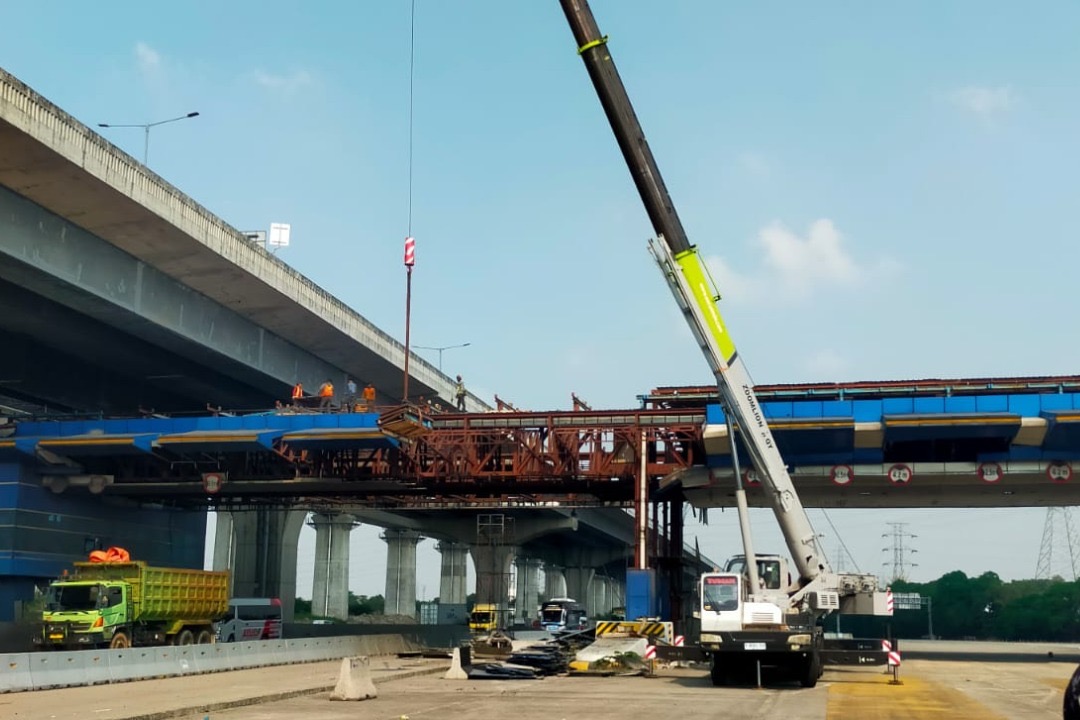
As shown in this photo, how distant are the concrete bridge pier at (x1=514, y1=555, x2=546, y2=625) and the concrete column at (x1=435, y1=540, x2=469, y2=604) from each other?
2093cm

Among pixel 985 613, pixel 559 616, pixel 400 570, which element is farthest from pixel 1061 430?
pixel 985 613

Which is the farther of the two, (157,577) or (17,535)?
(17,535)

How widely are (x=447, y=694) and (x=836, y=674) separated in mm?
15086

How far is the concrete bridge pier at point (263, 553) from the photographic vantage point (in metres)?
78.7

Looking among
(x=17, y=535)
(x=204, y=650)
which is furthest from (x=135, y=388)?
(x=204, y=650)

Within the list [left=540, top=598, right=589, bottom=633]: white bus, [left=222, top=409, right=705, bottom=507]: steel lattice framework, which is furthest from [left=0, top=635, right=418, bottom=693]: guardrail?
[left=540, top=598, right=589, bottom=633]: white bus

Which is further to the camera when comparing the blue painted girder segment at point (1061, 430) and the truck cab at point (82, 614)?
the blue painted girder segment at point (1061, 430)

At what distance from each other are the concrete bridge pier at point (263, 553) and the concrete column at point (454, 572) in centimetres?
5020

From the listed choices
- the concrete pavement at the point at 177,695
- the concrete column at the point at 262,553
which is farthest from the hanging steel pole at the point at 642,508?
the concrete column at the point at 262,553

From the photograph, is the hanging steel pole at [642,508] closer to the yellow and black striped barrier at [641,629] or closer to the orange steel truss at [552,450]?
the orange steel truss at [552,450]

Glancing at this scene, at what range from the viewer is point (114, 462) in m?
57.5

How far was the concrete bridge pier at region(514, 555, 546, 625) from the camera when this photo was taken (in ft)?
536

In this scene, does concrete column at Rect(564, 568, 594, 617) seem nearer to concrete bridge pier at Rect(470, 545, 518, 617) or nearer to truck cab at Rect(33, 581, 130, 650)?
concrete bridge pier at Rect(470, 545, 518, 617)

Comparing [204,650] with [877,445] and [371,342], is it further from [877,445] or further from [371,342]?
[371,342]
